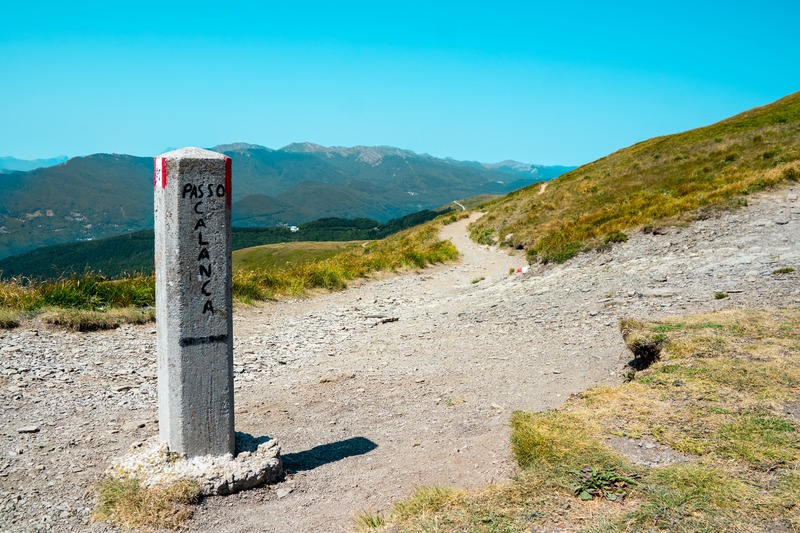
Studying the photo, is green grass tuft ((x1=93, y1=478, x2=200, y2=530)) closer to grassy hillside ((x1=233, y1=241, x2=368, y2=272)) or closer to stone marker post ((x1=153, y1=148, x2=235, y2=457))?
stone marker post ((x1=153, y1=148, x2=235, y2=457))

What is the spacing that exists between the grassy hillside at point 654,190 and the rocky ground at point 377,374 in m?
1.76

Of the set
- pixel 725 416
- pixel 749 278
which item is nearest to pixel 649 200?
pixel 749 278

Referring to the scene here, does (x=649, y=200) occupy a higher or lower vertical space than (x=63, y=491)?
higher

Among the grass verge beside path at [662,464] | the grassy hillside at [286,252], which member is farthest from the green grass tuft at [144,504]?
the grassy hillside at [286,252]

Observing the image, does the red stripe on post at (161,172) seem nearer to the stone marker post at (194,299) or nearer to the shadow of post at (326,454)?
the stone marker post at (194,299)

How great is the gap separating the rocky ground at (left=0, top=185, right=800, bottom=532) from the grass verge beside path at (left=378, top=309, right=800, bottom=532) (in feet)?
2.28

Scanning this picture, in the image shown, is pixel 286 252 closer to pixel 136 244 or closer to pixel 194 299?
pixel 136 244

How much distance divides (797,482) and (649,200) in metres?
22.4

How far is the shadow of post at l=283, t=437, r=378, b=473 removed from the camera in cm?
684

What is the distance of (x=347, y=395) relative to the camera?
9.59 m

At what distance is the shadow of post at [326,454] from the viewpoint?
684 centimetres

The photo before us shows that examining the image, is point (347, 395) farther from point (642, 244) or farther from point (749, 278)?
point (642, 244)

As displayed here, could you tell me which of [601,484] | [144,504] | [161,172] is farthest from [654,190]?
[144,504]

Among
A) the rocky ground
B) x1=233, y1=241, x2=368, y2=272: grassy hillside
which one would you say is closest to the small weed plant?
the rocky ground
